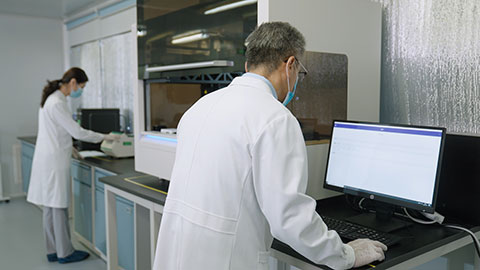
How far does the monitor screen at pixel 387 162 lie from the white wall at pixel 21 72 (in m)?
4.95

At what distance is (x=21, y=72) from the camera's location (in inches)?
213

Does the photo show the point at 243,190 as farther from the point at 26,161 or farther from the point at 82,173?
the point at 26,161

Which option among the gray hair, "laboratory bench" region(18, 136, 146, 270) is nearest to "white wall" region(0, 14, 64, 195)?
"laboratory bench" region(18, 136, 146, 270)

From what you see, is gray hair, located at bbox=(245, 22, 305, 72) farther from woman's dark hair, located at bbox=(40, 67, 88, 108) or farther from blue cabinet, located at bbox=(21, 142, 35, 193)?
blue cabinet, located at bbox=(21, 142, 35, 193)

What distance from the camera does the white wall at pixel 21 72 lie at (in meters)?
5.28

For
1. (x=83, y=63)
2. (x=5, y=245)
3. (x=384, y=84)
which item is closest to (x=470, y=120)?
(x=384, y=84)

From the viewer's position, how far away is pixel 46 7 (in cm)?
491

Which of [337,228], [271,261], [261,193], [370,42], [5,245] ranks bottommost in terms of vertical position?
[5,245]

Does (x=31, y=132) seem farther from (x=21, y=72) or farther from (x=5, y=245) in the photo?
(x=5, y=245)

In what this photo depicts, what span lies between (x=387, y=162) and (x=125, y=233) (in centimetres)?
184

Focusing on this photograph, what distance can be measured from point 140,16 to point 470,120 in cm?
183

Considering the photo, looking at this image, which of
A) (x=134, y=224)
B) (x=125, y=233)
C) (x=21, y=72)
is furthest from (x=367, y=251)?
(x=21, y=72)

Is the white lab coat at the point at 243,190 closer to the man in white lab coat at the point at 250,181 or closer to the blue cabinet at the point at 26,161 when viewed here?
the man in white lab coat at the point at 250,181

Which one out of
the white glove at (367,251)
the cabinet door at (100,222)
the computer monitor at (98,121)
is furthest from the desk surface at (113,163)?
the white glove at (367,251)
